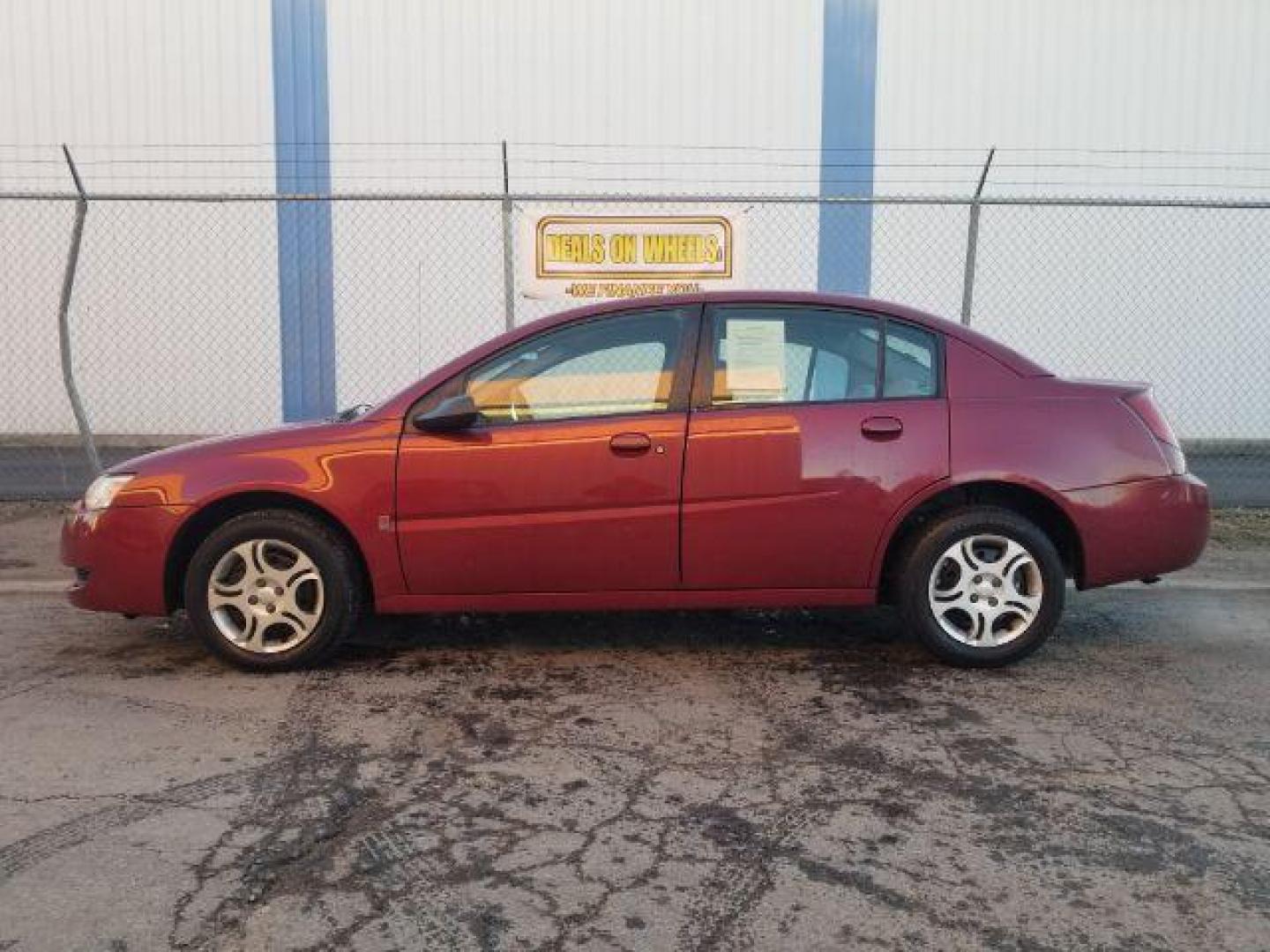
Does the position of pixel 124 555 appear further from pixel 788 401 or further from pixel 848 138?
pixel 848 138

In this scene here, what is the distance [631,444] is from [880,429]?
40.0 inches

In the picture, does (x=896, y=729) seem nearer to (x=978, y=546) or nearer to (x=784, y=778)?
(x=784, y=778)

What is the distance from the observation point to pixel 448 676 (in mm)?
4613

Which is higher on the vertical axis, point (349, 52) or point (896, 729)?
point (349, 52)

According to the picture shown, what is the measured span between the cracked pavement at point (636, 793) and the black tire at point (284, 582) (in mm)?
115

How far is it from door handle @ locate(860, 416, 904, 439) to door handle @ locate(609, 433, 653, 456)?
874 mm

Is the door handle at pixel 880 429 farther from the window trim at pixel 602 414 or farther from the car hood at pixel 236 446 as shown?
the car hood at pixel 236 446

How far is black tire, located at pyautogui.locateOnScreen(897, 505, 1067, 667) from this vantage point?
4582mm

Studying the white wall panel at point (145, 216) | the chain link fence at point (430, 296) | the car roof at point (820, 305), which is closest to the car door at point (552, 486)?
the car roof at point (820, 305)

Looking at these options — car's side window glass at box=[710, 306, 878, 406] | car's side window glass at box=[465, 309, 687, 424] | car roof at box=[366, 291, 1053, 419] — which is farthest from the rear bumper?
car's side window glass at box=[465, 309, 687, 424]

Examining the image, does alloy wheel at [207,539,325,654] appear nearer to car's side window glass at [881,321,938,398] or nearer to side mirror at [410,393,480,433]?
side mirror at [410,393,480,433]

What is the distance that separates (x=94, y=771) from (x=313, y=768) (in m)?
0.71

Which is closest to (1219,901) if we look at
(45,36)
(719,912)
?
(719,912)

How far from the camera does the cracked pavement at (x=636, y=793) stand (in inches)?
107
